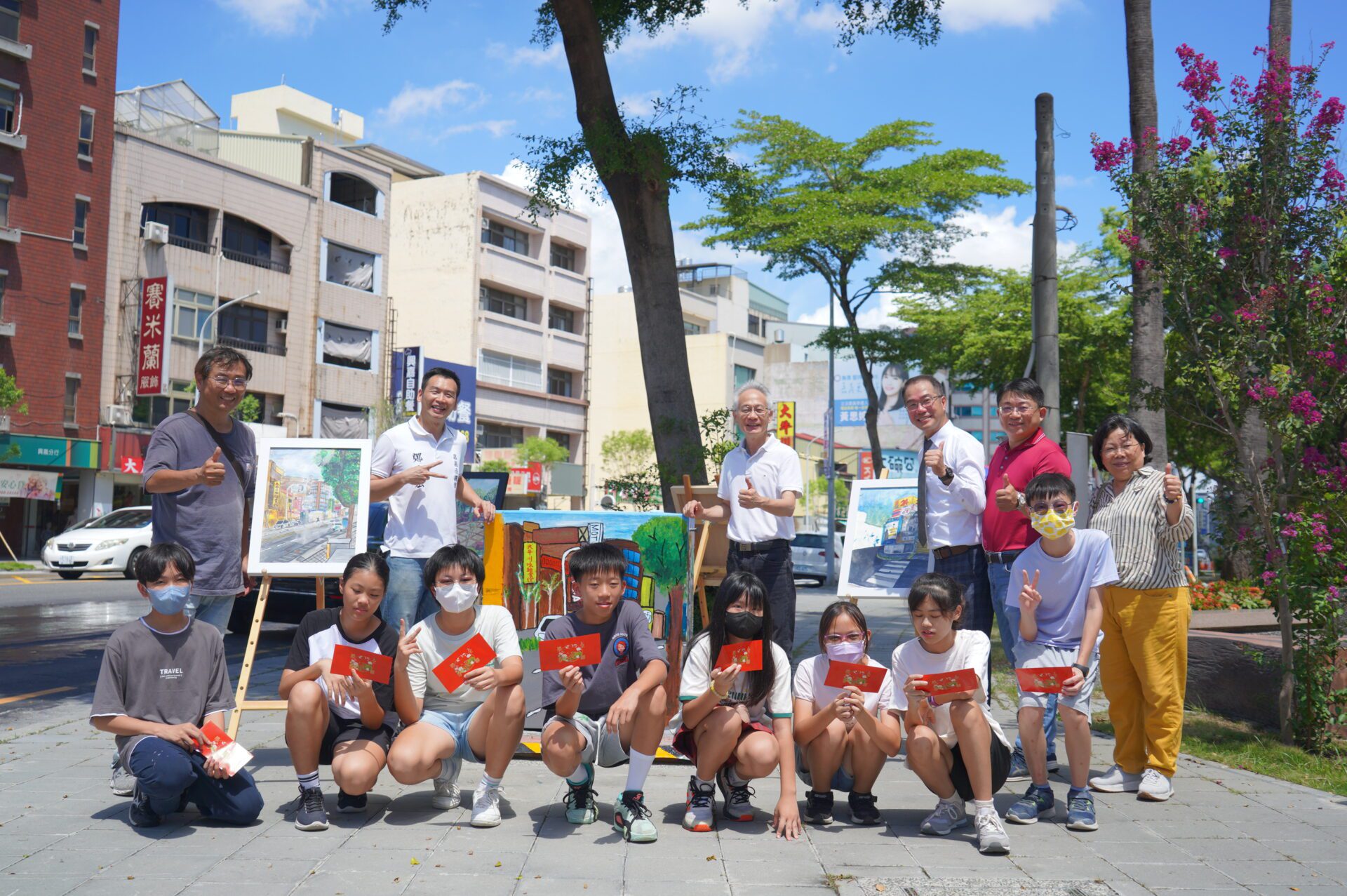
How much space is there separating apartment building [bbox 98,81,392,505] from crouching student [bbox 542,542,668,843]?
3039 centimetres

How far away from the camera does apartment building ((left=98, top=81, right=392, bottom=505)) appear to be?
109 feet

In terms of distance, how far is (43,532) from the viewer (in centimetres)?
3116

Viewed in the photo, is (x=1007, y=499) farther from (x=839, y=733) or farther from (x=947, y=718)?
(x=839, y=733)

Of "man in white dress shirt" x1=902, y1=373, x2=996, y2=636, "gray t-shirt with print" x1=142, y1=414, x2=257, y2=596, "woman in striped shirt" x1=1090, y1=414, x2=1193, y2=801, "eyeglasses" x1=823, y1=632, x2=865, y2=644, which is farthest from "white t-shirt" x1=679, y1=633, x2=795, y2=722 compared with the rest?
"gray t-shirt with print" x1=142, y1=414, x2=257, y2=596

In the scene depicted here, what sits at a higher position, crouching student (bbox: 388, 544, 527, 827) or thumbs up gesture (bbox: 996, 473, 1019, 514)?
thumbs up gesture (bbox: 996, 473, 1019, 514)

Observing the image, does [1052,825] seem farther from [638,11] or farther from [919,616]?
[638,11]

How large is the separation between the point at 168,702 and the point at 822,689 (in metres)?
2.90

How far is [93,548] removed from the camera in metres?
21.6

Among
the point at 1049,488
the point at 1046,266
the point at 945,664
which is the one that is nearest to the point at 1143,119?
the point at 1046,266

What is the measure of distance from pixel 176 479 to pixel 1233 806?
214 inches

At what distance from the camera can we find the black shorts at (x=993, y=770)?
4.81 metres

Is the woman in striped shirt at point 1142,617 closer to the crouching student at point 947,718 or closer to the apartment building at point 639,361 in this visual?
the crouching student at point 947,718

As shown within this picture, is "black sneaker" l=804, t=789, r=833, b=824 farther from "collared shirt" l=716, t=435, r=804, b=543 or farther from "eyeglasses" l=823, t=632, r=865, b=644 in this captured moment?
"collared shirt" l=716, t=435, r=804, b=543

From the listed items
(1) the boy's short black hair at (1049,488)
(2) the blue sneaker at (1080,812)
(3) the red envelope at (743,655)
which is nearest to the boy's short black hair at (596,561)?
(3) the red envelope at (743,655)
